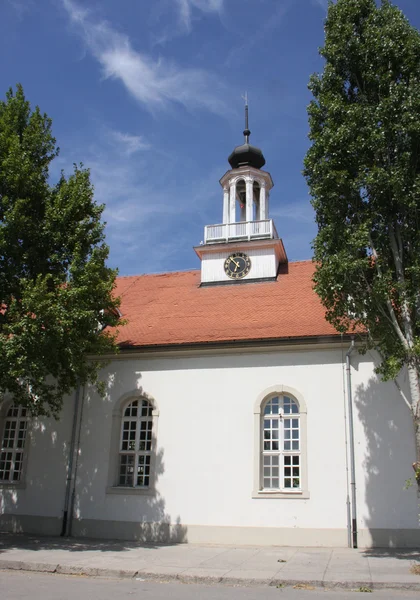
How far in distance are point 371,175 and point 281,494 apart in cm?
835

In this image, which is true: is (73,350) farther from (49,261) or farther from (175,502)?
(175,502)

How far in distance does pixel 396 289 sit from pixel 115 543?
962 centimetres

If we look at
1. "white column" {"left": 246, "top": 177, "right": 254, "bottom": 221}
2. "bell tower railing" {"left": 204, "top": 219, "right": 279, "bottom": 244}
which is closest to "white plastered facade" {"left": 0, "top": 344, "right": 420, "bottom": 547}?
"bell tower railing" {"left": 204, "top": 219, "right": 279, "bottom": 244}

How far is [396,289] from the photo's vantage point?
12.0 metres

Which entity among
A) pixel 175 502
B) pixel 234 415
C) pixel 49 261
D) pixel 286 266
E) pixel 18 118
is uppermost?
pixel 18 118

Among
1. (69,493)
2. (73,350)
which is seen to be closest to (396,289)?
(73,350)

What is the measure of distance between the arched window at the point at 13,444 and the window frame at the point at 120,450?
301 centimetres

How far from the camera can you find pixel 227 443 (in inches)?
599

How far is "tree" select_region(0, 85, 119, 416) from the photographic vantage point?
12.7 m

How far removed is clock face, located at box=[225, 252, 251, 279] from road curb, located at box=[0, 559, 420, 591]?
40.2 feet

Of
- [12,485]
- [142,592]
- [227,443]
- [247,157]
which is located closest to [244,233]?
[247,157]

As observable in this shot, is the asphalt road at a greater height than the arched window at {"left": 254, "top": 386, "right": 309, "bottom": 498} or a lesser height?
lesser

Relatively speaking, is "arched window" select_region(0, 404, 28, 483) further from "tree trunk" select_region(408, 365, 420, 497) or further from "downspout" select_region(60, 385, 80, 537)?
"tree trunk" select_region(408, 365, 420, 497)

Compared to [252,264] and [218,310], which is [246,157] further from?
[218,310]
